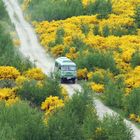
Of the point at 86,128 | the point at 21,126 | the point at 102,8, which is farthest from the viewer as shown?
the point at 102,8

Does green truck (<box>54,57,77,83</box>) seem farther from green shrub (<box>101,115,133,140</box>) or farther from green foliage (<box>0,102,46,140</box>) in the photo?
green shrub (<box>101,115,133,140</box>)

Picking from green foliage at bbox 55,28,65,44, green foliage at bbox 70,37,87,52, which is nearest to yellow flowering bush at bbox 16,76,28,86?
green foliage at bbox 70,37,87,52

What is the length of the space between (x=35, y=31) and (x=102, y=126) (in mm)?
55406

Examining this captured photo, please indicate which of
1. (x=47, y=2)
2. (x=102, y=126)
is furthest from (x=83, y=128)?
(x=47, y=2)

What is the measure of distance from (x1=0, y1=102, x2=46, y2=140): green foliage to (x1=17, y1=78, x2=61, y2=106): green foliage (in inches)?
403

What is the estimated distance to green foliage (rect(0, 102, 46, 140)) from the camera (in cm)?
3541

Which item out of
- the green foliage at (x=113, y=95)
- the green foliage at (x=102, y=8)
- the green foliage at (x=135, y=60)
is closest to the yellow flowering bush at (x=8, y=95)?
the green foliage at (x=113, y=95)

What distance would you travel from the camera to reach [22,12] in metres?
110

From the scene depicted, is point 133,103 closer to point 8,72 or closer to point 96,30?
point 8,72

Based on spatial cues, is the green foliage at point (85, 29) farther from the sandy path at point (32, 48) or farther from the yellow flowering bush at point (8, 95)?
the yellow flowering bush at point (8, 95)

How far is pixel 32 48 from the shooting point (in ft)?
268

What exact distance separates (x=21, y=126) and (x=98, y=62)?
29.4 m

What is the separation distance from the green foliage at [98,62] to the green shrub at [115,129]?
25850mm

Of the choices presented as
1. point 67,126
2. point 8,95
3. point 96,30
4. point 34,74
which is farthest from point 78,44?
point 67,126
